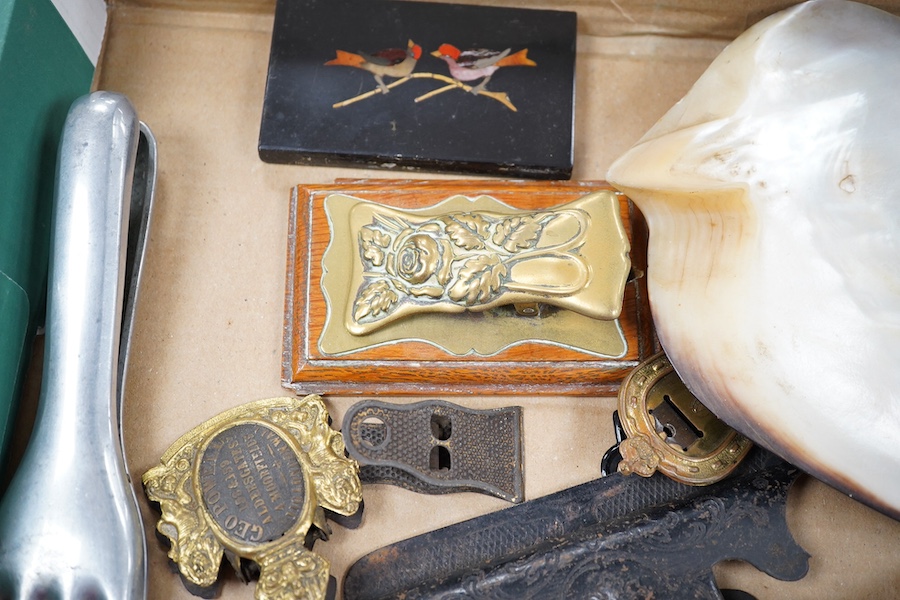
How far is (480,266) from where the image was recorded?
0.96m

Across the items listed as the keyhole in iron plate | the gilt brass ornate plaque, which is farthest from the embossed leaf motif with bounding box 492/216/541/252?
the keyhole in iron plate

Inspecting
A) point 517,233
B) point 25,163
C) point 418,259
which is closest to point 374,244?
point 418,259

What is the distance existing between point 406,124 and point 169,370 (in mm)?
444

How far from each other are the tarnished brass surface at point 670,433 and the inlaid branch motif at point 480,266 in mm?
99

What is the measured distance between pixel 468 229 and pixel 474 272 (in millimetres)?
58

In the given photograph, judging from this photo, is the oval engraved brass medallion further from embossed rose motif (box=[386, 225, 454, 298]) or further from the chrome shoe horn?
embossed rose motif (box=[386, 225, 454, 298])

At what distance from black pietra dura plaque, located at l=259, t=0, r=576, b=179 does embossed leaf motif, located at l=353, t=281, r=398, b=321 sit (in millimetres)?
204

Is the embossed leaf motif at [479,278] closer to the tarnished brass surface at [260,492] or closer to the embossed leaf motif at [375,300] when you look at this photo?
the embossed leaf motif at [375,300]

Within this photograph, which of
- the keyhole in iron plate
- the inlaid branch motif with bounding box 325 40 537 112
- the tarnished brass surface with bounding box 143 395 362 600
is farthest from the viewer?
the inlaid branch motif with bounding box 325 40 537 112

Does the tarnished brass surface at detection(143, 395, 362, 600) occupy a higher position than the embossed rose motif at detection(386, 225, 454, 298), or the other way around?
the embossed rose motif at detection(386, 225, 454, 298)

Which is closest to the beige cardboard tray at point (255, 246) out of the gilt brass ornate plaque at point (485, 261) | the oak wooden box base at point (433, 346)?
the oak wooden box base at point (433, 346)

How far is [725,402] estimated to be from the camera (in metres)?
0.84

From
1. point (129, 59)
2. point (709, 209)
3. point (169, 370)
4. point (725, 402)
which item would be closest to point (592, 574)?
point (725, 402)

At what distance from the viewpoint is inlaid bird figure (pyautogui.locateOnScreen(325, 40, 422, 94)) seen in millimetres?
1133
